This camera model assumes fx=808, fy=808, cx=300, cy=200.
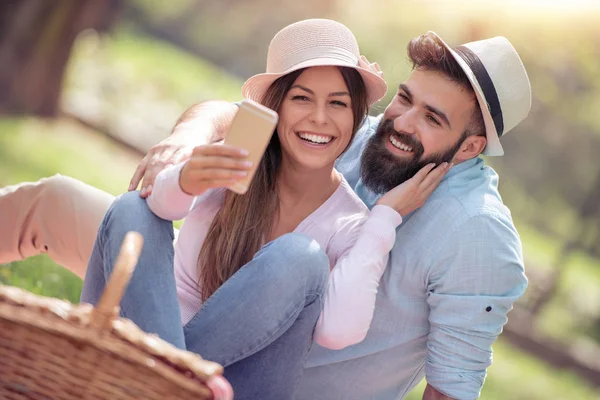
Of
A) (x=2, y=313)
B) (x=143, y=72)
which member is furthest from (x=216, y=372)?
(x=143, y=72)

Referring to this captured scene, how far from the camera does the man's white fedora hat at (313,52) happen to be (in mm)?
2623

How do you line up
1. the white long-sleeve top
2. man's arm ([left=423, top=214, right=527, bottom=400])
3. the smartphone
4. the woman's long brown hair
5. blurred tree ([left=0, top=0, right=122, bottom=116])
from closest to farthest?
the smartphone, the white long-sleeve top, man's arm ([left=423, top=214, right=527, bottom=400]), the woman's long brown hair, blurred tree ([left=0, top=0, right=122, bottom=116])

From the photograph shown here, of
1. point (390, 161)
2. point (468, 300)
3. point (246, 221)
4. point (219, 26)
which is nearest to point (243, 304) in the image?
point (246, 221)

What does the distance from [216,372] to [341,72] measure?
4.16ft

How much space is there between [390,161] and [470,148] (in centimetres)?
33

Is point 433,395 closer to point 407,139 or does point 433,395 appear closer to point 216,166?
point 407,139

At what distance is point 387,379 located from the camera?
279 cm

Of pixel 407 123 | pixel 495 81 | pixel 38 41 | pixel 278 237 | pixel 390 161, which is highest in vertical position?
pixel 495 81

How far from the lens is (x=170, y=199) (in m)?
2.26

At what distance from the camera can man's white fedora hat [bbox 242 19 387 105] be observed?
8.61 feet

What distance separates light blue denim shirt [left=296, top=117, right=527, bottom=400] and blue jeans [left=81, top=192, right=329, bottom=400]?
0.42m

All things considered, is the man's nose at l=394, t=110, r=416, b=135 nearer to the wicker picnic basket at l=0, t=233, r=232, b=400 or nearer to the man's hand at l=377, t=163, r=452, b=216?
the man's hand at l=377, t=163, r=452, b=216

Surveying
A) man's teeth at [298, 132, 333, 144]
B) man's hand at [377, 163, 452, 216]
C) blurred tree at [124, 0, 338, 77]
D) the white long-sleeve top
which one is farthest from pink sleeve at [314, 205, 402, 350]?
blurred tree at [124, 0, 338, 77]

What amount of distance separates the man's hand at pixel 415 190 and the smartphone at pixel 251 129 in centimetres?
64
